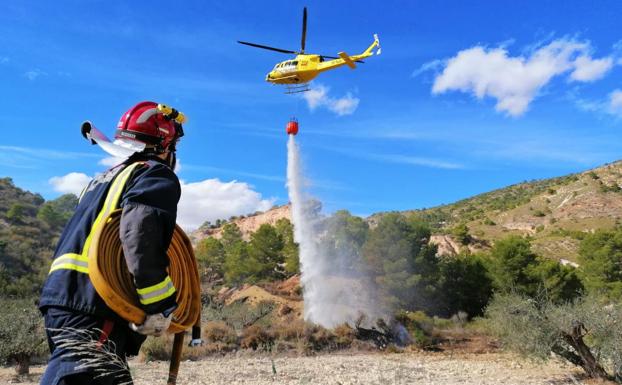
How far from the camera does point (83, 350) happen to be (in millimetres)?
2449

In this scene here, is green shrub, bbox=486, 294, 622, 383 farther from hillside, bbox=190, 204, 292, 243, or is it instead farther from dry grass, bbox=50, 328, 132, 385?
hillside, bbox=190, 204, 292, 243

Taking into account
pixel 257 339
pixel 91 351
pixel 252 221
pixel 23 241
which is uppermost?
pixel 252 221

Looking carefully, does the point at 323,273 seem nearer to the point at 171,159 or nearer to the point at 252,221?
the point at 171,159

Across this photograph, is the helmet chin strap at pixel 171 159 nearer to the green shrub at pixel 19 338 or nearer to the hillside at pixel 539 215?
the green shrub at pixel 19 338

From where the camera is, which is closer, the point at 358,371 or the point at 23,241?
the point at 358,371

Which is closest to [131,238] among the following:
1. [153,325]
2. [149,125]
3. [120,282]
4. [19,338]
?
[120,282]

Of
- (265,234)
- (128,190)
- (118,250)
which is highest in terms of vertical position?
(265,234)

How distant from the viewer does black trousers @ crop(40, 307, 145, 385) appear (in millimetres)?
2414

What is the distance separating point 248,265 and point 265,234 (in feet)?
10.2

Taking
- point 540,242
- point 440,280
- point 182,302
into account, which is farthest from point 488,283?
point 182,302

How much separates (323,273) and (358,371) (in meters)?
17.3

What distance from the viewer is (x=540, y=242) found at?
56.2 m

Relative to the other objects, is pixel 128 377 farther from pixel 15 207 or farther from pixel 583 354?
pixel 15 207

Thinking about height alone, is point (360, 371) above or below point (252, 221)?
below
